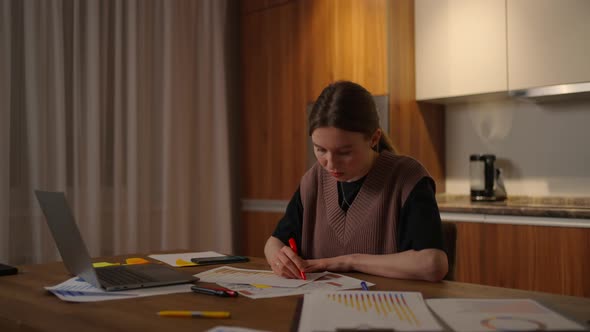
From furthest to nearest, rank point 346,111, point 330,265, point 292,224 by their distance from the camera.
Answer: point 292,224 → point 346,111 → point 330,265

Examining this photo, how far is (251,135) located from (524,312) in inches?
121

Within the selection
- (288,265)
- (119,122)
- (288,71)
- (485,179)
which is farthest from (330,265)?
(288,71)

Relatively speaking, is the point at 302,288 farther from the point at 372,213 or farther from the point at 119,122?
the point at 119,122

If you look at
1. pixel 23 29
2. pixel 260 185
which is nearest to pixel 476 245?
pixel 260 185

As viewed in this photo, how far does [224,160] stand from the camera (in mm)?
3855

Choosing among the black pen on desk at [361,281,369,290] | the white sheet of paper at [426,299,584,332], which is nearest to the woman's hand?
the black pen on desk at [361,281,369,290]

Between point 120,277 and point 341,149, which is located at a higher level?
point 341,149

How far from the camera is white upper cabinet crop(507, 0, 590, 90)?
8.75 feet

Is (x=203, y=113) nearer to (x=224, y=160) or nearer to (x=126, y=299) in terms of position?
(x=224, y=160)

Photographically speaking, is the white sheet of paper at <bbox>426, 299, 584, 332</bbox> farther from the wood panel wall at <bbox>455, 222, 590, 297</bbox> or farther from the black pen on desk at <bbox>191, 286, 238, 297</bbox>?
the wood panel wall at <bbox>455, 222, 590, 297</bbox>

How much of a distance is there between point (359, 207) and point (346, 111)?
309 millimetres

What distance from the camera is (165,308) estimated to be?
1059mm

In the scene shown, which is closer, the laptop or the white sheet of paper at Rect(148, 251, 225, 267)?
the laptop

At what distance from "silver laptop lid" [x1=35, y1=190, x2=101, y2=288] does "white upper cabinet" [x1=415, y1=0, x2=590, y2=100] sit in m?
2.39
